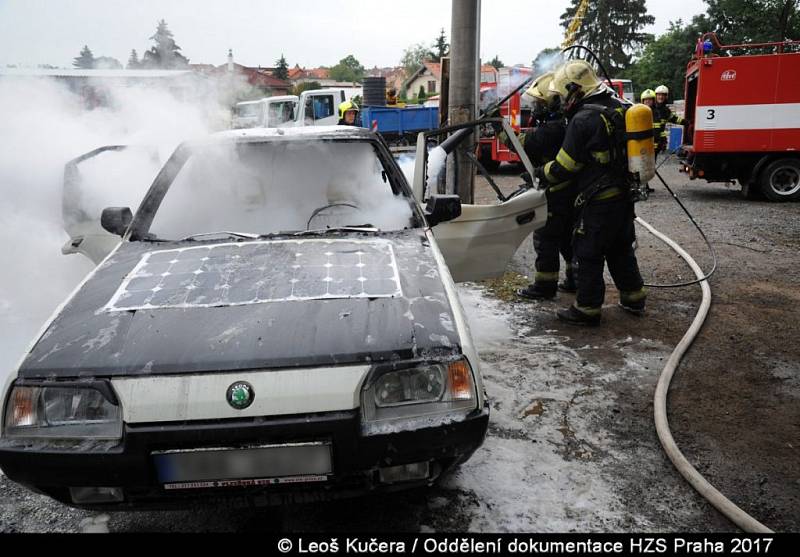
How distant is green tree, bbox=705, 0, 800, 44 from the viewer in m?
34.9

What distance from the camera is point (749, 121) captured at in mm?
10195

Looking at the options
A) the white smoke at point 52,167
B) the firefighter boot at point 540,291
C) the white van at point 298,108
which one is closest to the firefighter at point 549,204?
the firefighter boot at point 540,291

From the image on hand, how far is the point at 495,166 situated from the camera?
16.8m

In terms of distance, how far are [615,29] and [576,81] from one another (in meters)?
50.4

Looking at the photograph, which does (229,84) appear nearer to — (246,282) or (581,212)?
(581,212)

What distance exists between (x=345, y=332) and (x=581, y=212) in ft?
10.3

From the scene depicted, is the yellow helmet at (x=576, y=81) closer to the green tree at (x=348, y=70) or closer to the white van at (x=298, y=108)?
the white van at (x=298, y=108)

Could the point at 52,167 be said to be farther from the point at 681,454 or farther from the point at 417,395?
the point at 681,454

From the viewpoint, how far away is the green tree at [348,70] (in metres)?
82.6

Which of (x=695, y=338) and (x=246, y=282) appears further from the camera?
(x=695, y=338)

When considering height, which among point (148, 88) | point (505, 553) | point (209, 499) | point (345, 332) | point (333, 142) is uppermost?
point (148, 88)

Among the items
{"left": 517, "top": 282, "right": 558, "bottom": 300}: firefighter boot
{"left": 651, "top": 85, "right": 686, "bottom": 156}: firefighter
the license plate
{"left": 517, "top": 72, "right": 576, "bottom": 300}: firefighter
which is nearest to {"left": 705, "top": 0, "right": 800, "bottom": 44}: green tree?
{"left": 651, "top": 85, "right": 686, "bottom": 156}: firefighter

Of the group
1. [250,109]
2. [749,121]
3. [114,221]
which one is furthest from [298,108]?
[114,221]

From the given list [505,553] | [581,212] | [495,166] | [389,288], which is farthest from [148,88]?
[495,166]
